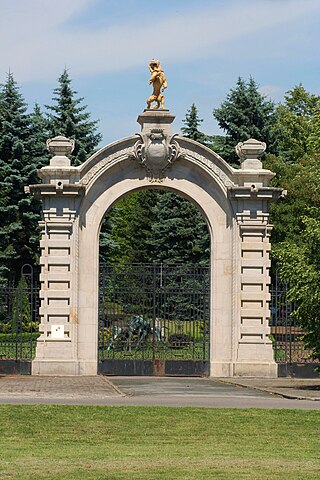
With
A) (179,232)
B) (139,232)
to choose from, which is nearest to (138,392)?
(179,232)

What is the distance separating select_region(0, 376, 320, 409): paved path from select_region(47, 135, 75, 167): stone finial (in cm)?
550

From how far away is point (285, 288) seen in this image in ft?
112

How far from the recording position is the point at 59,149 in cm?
3253

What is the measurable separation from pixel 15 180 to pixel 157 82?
21.8 meters

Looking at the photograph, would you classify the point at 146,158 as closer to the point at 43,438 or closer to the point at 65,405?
the point at 65,405

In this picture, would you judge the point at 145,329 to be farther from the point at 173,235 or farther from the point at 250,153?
the point at 173,235

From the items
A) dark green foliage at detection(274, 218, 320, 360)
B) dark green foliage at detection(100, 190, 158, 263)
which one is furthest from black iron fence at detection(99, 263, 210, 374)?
dark green foliage at detection(100, 190, 158, 263)

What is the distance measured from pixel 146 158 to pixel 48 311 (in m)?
4.58

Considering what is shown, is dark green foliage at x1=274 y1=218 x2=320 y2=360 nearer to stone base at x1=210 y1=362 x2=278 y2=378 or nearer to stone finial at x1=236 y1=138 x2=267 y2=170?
stone base at x1=210 y1=362 x2=278 y2=378

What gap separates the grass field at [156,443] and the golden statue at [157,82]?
1369 cm

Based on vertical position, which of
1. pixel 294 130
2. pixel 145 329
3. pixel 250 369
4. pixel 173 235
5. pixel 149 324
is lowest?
pixel 250 369

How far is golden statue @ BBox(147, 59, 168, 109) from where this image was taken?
33094 millimetres

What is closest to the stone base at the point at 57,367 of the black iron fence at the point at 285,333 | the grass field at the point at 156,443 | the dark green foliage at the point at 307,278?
the black iron fence at the point at 285,333

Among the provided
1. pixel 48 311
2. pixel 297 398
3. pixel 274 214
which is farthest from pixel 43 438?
pixel 274 214
